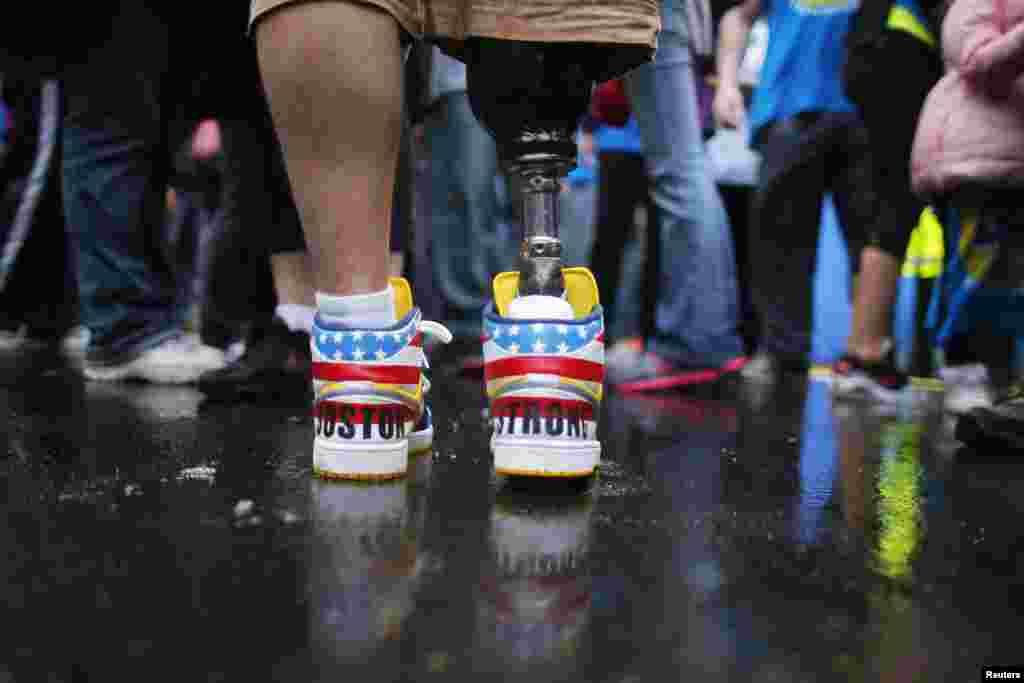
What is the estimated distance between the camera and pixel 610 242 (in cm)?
333

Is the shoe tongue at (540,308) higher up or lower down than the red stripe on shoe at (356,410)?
higher up

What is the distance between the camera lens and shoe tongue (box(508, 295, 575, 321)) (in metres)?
1.07

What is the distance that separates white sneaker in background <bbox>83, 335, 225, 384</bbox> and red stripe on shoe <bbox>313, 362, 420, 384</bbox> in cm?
122

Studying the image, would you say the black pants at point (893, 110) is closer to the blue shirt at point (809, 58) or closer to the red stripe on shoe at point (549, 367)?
the blue shirt at point (809, 58)

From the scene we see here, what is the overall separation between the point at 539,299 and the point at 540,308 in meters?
0.01

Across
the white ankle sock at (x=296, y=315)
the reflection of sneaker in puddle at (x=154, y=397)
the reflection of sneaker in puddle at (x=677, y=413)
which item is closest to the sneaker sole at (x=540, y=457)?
the reflection of sneaker in puddle at (x=677, y=413)

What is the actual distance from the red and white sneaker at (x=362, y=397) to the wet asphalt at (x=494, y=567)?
4cm

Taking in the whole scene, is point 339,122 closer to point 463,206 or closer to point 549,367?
point 549,367

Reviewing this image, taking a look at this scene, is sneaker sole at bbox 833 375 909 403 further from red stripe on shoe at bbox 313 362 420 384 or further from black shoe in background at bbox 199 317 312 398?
red stripe on shoe at bbox 313 362 420 384

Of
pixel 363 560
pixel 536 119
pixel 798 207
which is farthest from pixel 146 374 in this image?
pixel 798 207

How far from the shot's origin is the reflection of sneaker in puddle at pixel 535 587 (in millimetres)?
612

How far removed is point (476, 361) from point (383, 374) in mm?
1631

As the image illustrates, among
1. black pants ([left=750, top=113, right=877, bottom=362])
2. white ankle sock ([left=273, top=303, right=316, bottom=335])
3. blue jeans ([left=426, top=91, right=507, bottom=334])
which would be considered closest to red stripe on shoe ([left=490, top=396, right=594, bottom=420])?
white ankle sock ([left=273, top=303, right=316, bottom=335])

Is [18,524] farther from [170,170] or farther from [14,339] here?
[14,339]
